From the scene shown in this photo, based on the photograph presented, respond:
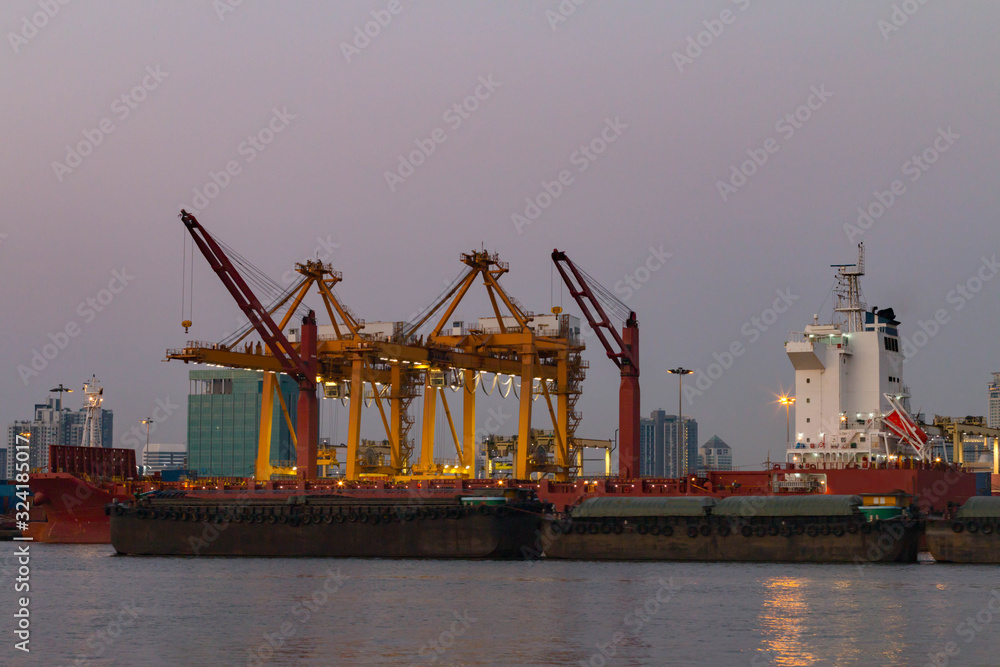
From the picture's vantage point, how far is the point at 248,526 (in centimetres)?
5488

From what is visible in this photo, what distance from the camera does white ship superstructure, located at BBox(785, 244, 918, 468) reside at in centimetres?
5894

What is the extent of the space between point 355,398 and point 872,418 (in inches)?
1048

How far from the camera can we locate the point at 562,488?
6147 centimetres

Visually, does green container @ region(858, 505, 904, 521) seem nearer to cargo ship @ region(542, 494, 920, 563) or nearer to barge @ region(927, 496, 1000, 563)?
cargo ship @ region(542, 494, 920, 563)

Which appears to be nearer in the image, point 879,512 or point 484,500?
point 879,512

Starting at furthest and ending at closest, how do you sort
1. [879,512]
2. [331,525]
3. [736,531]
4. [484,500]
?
1. [331,525]
2. [484,500]
3. [736,531]
4. [879,512]

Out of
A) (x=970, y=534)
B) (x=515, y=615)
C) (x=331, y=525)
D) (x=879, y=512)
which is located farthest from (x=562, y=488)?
(x=515, y=615)

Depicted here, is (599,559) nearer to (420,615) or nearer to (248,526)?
(248,526)

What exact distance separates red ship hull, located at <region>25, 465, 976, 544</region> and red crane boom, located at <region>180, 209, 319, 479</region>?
2.26 meters

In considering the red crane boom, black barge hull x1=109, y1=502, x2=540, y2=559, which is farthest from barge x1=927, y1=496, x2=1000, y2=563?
the red crane boom

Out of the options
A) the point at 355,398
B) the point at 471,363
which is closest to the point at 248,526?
the point at 355,398

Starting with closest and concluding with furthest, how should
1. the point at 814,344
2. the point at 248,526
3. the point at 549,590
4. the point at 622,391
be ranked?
the point at 549,590 → the point at 248,526 → the point at 814,344 → the point at 622,391

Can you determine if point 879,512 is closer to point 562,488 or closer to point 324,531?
point 562,488

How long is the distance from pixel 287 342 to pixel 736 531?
25989 millimetres
